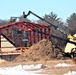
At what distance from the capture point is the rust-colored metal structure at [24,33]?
48.4m

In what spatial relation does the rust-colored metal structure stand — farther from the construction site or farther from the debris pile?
the debris pile

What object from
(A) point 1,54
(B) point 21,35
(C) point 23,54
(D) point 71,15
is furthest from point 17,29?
(D) point 71,15

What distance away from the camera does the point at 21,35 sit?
50.2 metres

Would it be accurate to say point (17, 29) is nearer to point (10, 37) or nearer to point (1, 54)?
point (10, 37)

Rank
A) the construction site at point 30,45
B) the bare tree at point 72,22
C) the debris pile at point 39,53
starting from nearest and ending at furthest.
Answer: the debris pile at point 39,53
the construction site at point 30,45
the bare tree at point 72,22

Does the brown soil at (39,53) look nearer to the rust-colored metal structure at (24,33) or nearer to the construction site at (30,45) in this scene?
the construction site at (30,45)

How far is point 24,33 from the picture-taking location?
49531mm

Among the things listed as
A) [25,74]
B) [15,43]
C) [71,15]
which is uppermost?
[71,15]

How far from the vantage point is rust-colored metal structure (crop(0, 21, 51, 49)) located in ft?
159

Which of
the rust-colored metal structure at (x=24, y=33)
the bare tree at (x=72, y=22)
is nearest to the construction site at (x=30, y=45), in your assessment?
the rust-colored metal structure at (x=24, y=33)

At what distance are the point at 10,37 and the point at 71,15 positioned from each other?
2354 inches

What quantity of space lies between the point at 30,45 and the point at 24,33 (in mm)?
2004

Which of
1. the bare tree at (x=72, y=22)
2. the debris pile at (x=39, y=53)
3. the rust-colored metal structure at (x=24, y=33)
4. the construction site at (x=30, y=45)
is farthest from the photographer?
the bare tree at (x=72, y=22)

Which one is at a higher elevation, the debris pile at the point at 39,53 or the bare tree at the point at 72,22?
the bare tree at the point at 72,22
